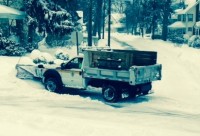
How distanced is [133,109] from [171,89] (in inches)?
245

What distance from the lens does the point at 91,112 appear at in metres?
14.1

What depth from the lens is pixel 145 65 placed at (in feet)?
57.2

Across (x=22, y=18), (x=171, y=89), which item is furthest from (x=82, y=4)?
(x=171, y=89)

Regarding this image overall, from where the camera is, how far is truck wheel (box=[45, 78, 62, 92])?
59.2 ft

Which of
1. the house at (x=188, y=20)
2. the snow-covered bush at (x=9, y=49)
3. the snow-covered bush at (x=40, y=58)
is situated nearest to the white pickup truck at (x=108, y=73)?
the snow-covered bush at (x=40, y=58)

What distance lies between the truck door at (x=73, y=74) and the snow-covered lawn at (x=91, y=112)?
59 cm

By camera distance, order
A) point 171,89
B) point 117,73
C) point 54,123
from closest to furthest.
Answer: point 54,123
point 117,73
point 171,89

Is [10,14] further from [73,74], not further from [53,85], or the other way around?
[73,74]

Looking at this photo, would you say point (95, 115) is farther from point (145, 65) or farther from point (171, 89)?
point (171, 89)

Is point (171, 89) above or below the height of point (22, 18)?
below

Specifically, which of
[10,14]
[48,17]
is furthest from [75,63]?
[10,14]

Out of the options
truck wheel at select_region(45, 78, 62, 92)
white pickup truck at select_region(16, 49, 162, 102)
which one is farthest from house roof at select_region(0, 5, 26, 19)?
truck wheel at select_region(45, 78, 62, 92)

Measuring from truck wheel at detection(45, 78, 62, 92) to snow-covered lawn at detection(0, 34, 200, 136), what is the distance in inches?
19.0

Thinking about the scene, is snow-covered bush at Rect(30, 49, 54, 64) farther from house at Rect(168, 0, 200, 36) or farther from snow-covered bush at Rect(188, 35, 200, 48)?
house at Rect(168, 0, 200, 36)
